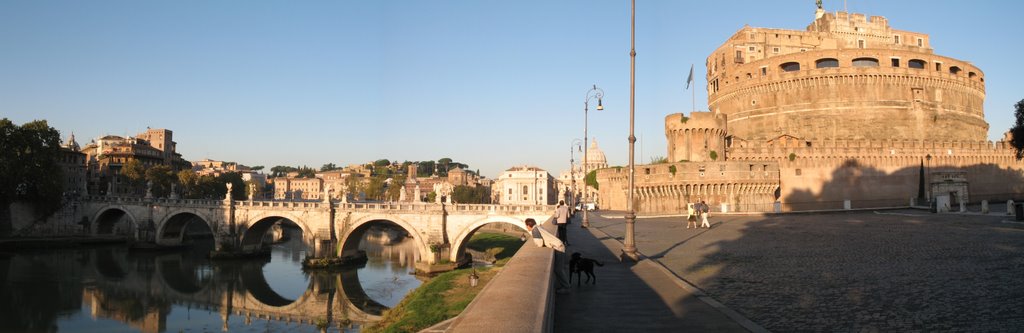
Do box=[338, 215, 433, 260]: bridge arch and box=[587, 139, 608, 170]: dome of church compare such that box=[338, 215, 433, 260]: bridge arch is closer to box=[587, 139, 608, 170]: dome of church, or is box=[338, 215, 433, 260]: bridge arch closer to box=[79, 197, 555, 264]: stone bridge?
box=[79, 197, 555, 264]: stone bridge

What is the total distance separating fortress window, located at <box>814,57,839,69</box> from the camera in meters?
50.5

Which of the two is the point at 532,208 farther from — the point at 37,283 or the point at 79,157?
the point at 79,157

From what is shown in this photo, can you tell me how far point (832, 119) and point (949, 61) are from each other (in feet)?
38.6

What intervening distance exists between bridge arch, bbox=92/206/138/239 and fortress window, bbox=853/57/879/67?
61039 mm

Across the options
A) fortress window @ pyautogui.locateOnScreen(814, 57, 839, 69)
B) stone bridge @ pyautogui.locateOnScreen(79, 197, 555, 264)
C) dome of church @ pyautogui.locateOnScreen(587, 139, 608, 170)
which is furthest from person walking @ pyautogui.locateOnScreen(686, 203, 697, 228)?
dome of church @ pyautogui.locateOnScreen(587, 139, 608, 170)

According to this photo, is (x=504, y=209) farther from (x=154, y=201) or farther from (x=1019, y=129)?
(x=154, y=201)

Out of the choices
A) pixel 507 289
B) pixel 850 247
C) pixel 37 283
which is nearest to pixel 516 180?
pixel 37 283

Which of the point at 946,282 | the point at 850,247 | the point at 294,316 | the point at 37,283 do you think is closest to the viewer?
the point at 946,282

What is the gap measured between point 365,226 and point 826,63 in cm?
3858

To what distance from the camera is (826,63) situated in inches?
2021

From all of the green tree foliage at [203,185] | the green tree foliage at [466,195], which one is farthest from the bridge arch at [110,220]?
the green tree foliage at [466,195]

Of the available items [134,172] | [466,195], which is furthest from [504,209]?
[466,195]

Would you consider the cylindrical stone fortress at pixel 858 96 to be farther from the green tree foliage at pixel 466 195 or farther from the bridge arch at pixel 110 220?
the green tree foliage at pixel 466 195

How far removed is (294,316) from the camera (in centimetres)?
3058
